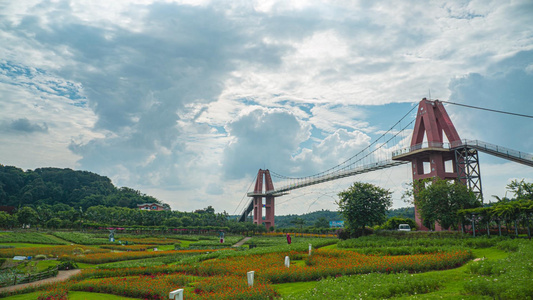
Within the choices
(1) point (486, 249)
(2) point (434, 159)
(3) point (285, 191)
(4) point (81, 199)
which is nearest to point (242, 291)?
(1) point (486, 249)

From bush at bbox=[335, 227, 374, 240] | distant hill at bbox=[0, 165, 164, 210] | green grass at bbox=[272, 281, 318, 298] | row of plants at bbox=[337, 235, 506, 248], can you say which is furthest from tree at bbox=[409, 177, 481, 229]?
distant hill at bbox=[0, 165, 164, 210]

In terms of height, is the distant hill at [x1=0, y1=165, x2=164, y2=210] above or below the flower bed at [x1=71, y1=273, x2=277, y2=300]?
above

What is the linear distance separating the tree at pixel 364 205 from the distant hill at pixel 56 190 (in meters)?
104

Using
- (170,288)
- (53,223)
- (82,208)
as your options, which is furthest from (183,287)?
(82,208)

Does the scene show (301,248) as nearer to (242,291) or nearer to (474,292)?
(242,291)

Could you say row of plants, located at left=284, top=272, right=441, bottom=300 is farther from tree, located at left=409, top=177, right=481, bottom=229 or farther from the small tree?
the small tree

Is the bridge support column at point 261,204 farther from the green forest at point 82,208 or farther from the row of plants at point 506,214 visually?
the row of plants at point 506,214

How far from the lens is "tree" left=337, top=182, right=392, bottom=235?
3431 cm

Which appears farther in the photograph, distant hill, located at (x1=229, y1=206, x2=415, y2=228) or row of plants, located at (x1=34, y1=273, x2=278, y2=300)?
distant hill, located at (x1=229, y1=206, x2=415, y2=228)

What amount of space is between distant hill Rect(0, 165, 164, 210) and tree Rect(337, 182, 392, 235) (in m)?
104

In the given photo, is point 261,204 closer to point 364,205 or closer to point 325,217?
point 325,217

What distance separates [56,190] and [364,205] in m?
121

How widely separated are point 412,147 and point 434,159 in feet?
10.8

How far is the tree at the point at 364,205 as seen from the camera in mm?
34312
